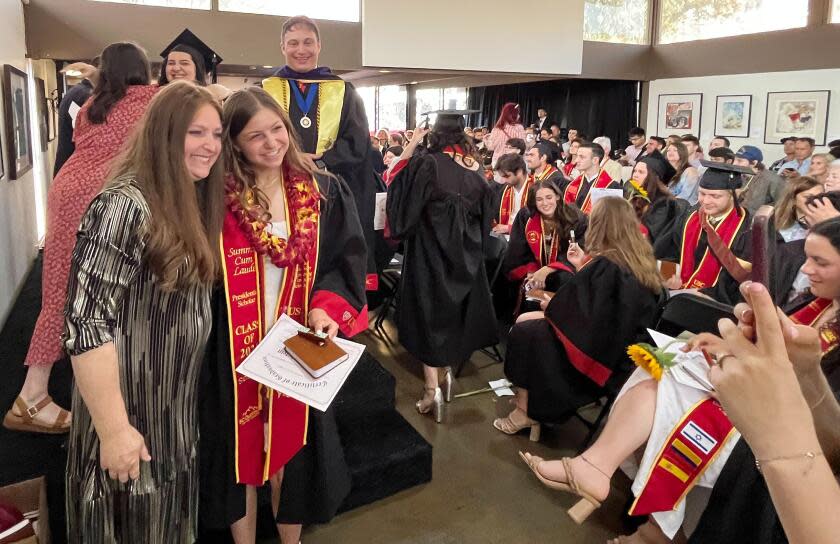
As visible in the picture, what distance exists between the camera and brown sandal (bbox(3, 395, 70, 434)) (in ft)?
8.04

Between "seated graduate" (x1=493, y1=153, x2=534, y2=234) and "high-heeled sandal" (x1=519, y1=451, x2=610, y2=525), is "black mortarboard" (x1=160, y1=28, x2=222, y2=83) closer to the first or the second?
"high-heeled sandal" (x1=519, y1=451, x2=610, y2=525)

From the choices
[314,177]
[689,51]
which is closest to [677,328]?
[314,177]

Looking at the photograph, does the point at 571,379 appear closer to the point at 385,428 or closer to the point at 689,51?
the point at 385,428

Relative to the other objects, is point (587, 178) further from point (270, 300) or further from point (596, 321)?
point (270, 300)

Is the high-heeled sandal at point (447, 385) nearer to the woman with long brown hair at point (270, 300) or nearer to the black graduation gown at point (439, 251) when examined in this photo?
the black graduation gown at point (439, 251)

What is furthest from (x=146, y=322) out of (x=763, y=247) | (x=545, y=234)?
(x=545, y=234)

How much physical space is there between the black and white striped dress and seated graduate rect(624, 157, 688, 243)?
3817 mm

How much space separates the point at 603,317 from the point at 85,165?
2.35 meters

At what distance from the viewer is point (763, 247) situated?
76cm

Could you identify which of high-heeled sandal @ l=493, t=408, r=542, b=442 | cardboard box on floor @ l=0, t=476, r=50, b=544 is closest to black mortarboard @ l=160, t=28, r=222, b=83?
cardboard box on floor @ l=0, t=476, r=50, b=544

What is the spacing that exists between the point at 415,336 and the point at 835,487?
2.87 m

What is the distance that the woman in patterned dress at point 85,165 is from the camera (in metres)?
2.29

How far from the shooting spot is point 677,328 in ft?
9.15

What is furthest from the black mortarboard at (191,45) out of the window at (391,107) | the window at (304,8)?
the window at (391,107)
